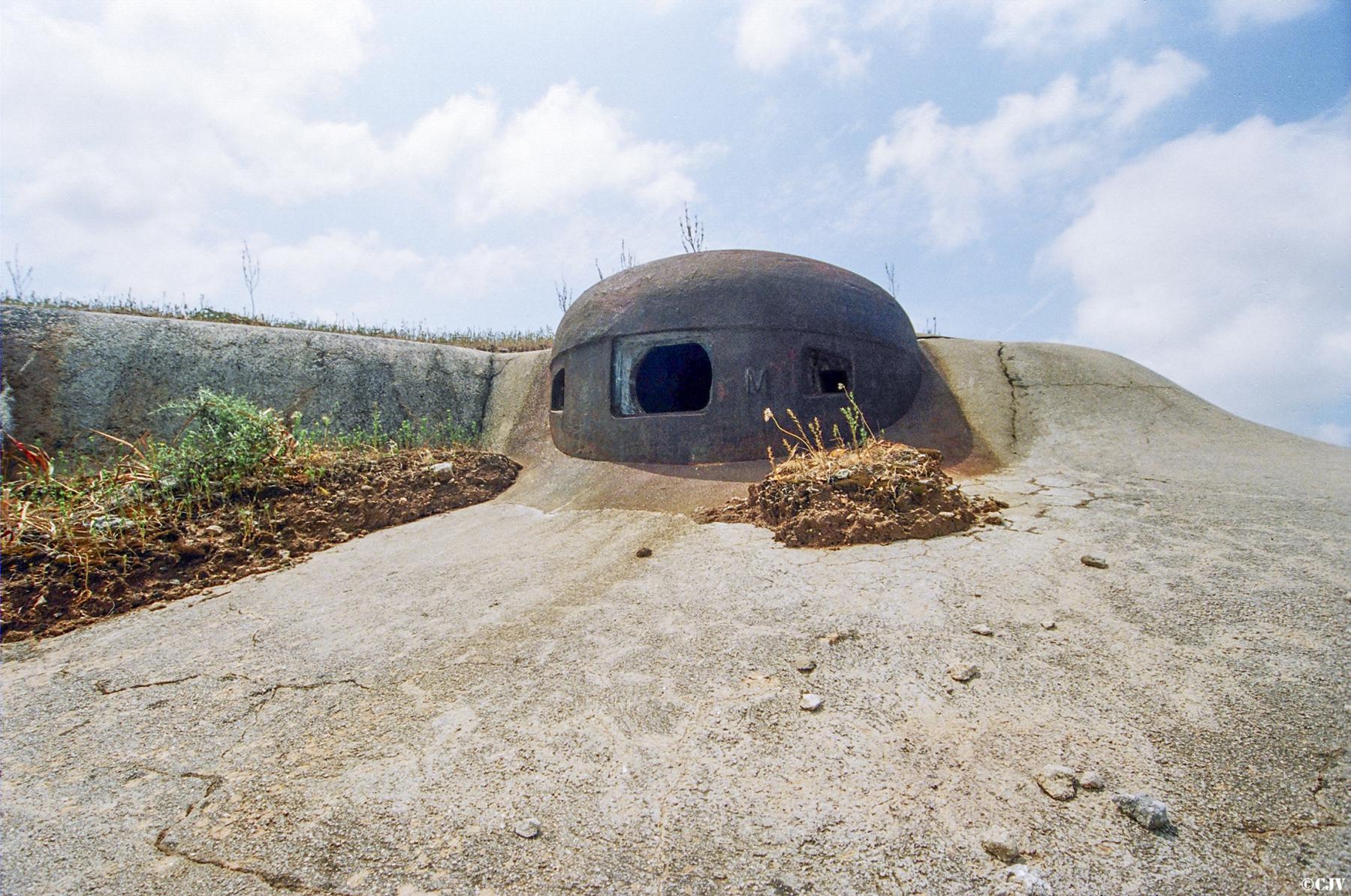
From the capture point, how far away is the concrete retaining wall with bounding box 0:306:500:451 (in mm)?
5758

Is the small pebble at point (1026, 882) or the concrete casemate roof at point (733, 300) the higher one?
the concrete casemate roof at point (733, 300)

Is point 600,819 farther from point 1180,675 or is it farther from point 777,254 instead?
point 777,254

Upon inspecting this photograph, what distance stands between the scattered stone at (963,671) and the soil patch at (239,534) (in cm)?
416

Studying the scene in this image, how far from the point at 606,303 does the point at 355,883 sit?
5.01 metres

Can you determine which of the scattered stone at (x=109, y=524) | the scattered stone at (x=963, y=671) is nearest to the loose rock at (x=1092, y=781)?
the scattered stone at (x=963, y=671)

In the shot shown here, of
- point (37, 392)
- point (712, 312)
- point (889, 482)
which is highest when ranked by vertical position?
point (712, 312)

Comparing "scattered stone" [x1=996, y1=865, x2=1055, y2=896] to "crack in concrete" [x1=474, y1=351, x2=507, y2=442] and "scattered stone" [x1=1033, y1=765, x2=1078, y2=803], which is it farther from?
"crack in concrete" [x1=474, y1=351, x2=507, y2=442]

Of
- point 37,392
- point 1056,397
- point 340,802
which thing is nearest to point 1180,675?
point 340,802

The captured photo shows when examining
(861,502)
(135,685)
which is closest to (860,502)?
(861,502)

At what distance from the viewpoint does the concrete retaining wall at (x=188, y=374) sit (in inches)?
227

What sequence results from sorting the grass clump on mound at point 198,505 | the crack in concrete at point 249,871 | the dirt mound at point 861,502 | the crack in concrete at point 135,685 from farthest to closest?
the grass clump on mound at point 198,505 → the dirt mound at point 861,502 → the crack in concrete at point 135,685 → the crack in concrete at point 249,871

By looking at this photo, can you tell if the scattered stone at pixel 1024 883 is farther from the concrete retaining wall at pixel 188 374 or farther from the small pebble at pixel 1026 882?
the concrete retaining wall at pixel 188 374

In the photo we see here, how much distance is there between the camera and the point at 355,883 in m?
1.42

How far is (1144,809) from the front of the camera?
1.46 meters
